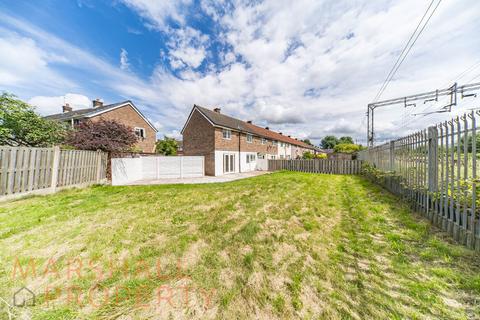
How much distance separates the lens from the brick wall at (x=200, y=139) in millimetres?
16109

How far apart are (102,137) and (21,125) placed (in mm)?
6138

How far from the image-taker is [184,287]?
216cm

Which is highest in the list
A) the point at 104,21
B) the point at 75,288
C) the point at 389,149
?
the point at 104,21

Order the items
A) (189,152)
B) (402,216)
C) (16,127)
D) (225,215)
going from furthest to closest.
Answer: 1. (189,152)
2. (16,127)
3. (225,215)
4. (402,216)

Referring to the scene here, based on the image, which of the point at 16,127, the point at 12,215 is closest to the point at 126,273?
the point at 12,215

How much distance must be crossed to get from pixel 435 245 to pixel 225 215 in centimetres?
418

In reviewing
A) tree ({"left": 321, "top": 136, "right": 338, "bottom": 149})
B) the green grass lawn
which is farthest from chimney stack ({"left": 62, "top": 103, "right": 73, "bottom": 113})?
tree ({"left": 321, "top": 136, "right": 338, "bottom": 149})

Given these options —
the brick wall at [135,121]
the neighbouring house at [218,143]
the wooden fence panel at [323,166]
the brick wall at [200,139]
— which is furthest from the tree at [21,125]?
the wooden fence panel at [323,166]

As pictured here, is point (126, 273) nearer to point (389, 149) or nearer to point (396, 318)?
point (396, 318)

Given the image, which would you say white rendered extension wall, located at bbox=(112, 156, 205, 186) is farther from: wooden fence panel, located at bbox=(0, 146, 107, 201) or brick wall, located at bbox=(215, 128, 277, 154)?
brick wall, located at bbox=(215, 128, 277, 154)

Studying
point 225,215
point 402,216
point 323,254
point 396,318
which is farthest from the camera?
point 225,215

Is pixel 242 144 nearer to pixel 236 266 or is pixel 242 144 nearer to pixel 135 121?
pixel 135 121

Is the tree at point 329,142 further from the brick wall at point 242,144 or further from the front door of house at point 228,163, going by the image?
the front door of house at point 228,163

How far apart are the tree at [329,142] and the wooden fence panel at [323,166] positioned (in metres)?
79.9
